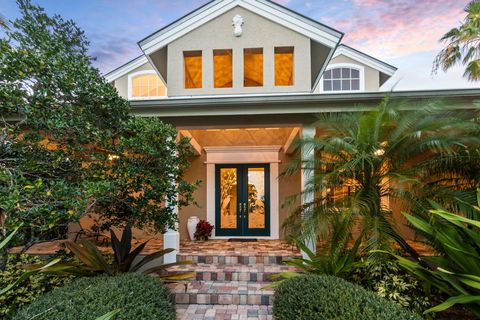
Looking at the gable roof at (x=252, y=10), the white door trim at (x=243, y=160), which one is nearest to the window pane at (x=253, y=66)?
→ the gable roof at (x=252, y=10)

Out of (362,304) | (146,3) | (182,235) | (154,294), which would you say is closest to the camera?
(362,304)

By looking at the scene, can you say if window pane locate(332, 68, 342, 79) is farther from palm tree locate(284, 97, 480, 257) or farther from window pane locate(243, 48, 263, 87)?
palm tree locate(284, 97, 480, 257)

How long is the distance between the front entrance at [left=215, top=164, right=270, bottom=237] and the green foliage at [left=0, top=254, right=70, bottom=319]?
4998 mm

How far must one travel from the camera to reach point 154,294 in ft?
11.1

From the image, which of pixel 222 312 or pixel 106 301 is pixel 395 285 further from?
pixel 106 301

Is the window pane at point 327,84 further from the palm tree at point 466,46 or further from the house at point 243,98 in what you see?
the palm tree at point 466,46

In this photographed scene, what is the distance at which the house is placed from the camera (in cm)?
539

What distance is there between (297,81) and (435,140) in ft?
13.5

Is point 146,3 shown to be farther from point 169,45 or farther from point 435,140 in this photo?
point 435,140

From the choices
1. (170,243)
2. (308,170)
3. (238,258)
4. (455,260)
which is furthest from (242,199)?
(455,260)

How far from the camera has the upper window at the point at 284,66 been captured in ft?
25.2

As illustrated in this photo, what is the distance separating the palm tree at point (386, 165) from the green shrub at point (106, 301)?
2.43 m

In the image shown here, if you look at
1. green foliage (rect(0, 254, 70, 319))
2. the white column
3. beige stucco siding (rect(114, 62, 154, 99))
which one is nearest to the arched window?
the white column

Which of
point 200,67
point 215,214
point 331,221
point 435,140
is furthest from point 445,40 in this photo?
point 215,214
